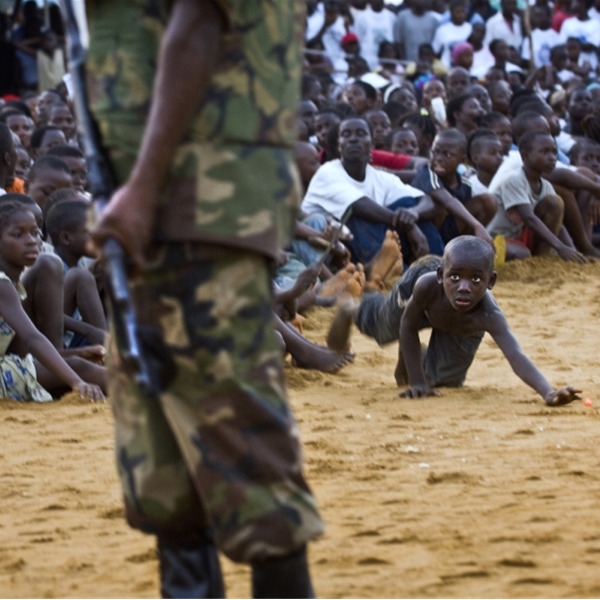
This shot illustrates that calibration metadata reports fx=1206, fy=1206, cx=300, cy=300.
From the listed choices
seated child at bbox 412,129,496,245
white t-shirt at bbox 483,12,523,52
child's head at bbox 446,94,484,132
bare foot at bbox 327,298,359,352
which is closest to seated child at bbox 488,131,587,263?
seated child at bbox 412,129,496,245

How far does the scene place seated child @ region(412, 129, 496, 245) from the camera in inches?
361

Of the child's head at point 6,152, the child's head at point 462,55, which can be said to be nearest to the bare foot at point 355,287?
the child's head at point 6,152

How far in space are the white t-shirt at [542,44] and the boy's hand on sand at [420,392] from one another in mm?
14003

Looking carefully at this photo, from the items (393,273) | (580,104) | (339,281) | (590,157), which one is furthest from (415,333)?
(580,104)

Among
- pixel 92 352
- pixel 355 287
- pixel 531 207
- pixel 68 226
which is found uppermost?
pixel 68 226

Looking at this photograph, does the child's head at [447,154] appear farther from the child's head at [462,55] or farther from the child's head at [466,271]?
the child's head at [462,55]

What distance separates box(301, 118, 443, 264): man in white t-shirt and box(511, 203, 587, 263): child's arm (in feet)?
3.10

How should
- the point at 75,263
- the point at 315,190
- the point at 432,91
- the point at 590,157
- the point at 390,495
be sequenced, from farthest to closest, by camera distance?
1. the point at 432,91
2. the point at 590,157
3. the point at 315,190
4. the point at 75,263
5. the point at 390,495

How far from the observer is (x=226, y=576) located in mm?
2965

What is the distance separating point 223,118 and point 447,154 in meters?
7.46

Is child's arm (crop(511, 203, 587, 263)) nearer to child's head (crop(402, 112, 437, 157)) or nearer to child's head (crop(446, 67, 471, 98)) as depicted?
child's head (crop(402, 112, 437, 157))

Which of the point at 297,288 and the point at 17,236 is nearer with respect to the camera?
the point at 17,236

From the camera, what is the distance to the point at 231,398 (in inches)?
81.0

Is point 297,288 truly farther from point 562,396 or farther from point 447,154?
point 447,154
